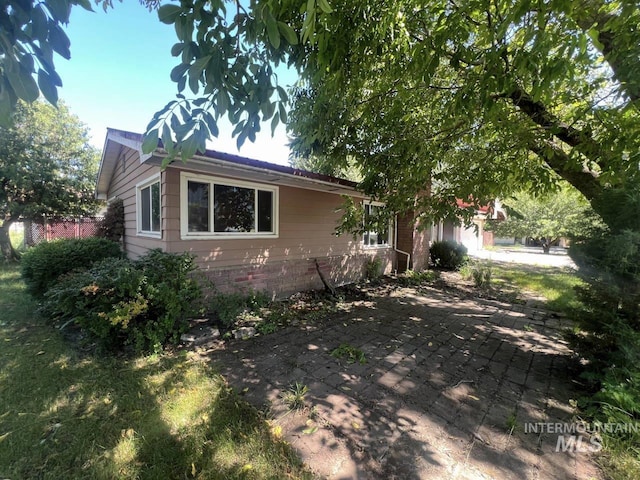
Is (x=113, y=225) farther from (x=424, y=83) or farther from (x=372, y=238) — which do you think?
(x=424, y=83)

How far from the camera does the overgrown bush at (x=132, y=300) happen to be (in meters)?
3.39

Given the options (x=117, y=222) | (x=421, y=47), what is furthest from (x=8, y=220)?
(x=421, y=47)

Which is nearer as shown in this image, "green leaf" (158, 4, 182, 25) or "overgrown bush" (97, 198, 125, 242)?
"green leaf" (158, 4, 182, 25)

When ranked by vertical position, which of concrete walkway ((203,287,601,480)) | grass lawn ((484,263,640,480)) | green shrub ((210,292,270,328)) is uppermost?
green shrub ((210,292,270,328))

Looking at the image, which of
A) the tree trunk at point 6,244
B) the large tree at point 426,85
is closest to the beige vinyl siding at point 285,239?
the large tree at point 426,85

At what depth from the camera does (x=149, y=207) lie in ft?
19.9

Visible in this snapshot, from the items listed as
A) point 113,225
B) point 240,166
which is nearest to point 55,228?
point 113,225

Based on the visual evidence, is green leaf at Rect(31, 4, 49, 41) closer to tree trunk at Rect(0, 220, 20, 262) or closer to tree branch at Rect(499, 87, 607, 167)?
tree branch at Rect(499, 87, 607, 167)

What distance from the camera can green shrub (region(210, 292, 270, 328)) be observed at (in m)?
4.50

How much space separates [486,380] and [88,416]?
4.13m

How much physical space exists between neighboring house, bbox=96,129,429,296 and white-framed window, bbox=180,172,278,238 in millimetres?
18

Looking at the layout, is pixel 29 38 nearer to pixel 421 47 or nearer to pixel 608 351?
pixel 421 47

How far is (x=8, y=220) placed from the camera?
1096 centimetres
